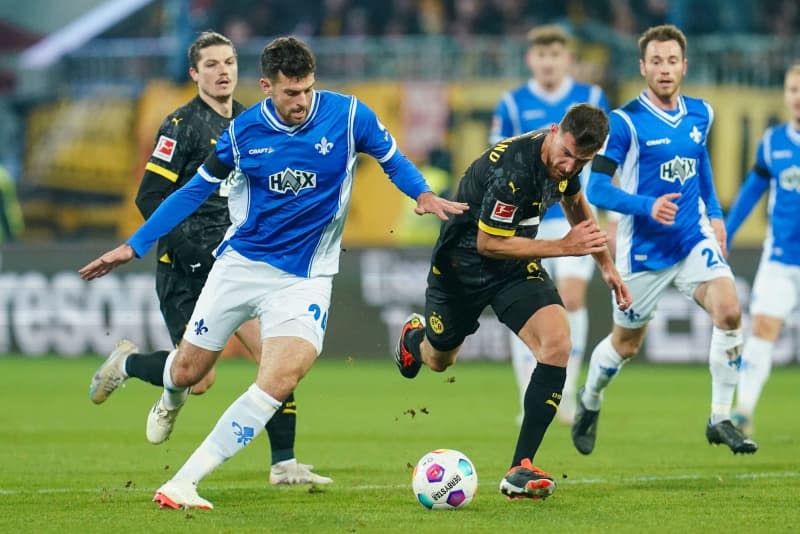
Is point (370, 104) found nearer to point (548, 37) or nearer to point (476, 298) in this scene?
point (548, 37)

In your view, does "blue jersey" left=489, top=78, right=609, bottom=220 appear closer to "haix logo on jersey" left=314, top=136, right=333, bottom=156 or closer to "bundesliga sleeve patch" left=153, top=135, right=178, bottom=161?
"bundesliga sleeve patch" left=153, top=135, right=178, bottom=161

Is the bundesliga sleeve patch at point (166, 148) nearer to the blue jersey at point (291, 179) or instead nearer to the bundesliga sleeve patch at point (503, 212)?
the blue jersey at point (291, 179)

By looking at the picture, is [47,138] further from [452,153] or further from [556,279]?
[556,279]

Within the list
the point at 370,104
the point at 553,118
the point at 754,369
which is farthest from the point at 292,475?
the point at 370,104

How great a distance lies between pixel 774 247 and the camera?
10016mm

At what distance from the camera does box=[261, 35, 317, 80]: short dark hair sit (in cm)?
650

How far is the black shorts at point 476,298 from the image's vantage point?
281 inches

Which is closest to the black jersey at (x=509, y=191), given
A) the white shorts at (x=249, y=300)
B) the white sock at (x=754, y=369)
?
the white shorts at (x=249, y=300)

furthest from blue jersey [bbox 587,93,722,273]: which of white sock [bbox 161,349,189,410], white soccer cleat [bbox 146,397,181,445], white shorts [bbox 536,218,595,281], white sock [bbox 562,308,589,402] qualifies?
white soccer cleat [bbox 146,397,181,445]

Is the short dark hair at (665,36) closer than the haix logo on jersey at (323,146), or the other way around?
the haix logo on jersey at (323,146)

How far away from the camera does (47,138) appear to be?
2038 centimetres

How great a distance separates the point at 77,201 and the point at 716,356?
1361cm

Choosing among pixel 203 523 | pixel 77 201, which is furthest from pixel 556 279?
pixel 77 201

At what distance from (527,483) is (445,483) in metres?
0.41
